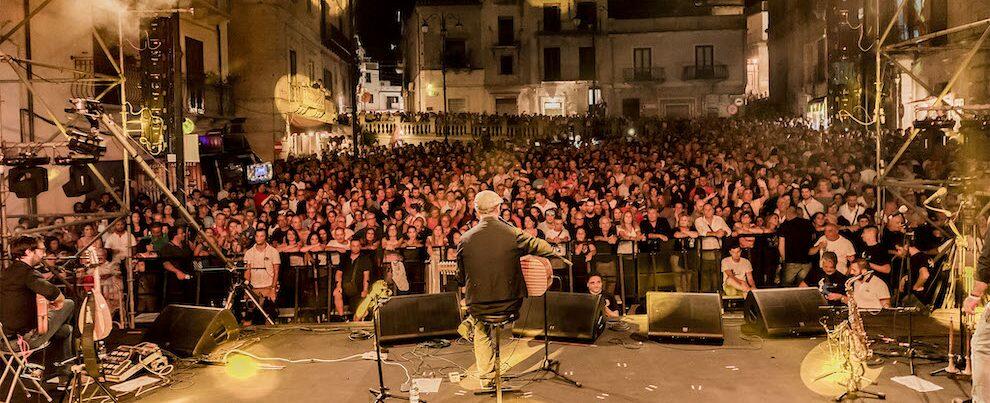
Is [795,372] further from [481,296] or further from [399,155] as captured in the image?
[399,155]

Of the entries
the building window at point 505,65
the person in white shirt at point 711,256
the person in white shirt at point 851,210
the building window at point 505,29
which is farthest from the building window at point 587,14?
the person in white shirt at point 711,256

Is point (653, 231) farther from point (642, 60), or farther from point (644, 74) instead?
point (642, 60)

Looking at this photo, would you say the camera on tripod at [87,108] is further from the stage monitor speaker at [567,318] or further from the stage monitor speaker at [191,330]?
the stage monitor speaker at [567,318]

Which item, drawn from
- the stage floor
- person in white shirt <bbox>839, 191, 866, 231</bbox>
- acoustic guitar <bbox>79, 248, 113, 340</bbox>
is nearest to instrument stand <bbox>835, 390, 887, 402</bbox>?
the stage floor

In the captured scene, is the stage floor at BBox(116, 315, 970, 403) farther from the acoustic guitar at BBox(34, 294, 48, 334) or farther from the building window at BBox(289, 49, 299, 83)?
the building window at BBox(289, 49, 299, 83)

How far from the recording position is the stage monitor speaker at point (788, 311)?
8367 millimetres

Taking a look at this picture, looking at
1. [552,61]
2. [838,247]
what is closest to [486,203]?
[838,247]

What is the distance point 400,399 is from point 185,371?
8.61ft

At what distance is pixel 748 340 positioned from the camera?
28.0ft

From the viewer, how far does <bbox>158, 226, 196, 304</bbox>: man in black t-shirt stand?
34.4 ft

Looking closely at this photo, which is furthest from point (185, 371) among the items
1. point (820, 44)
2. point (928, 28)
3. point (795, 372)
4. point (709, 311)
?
point (820, 44)

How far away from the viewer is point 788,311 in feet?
27.7

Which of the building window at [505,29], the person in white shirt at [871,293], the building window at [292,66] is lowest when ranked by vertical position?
the person in white shirt at [871,293]

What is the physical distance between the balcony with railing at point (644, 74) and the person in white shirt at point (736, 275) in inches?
1373
